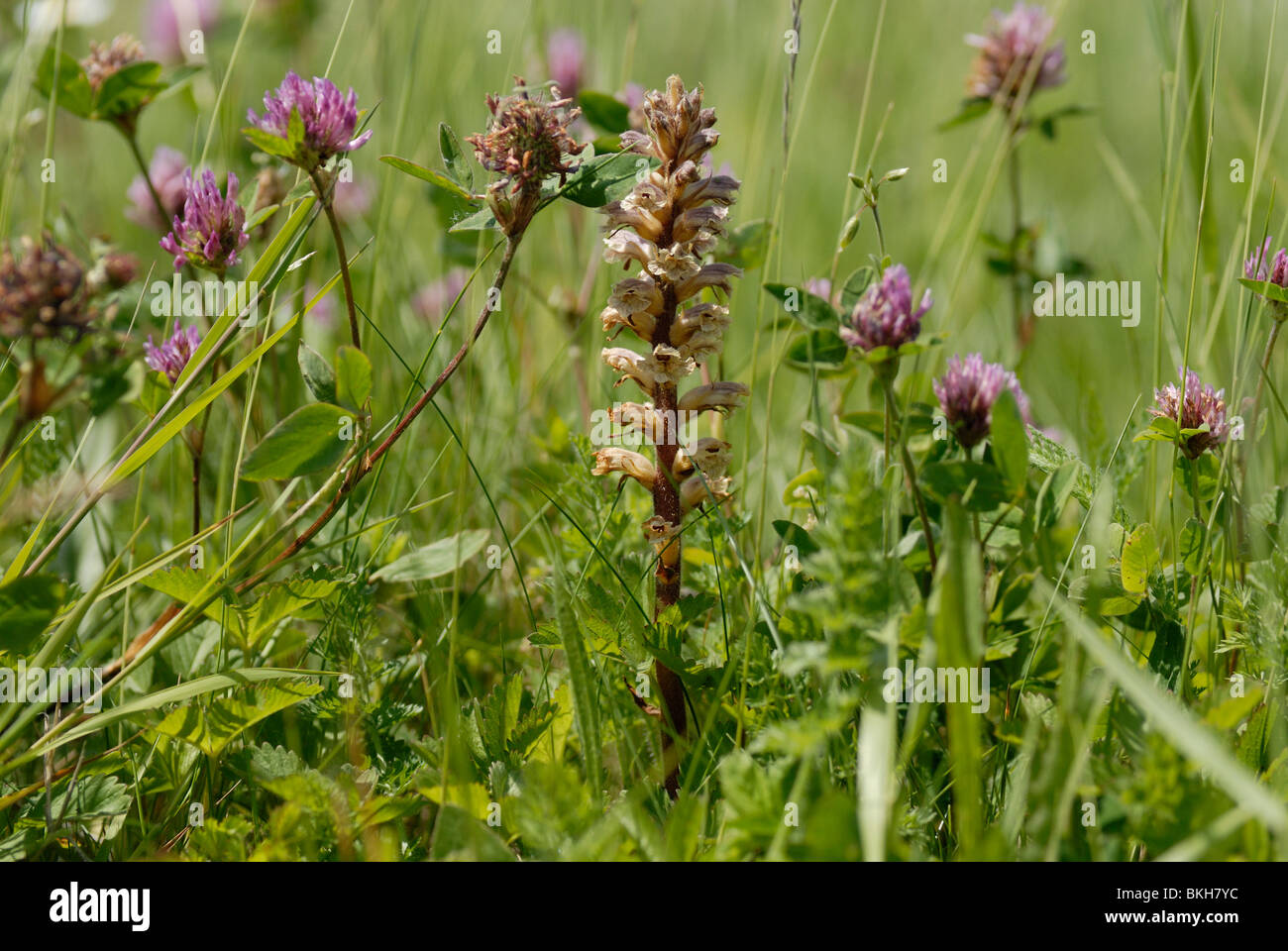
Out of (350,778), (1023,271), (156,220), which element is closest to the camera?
(350,778)

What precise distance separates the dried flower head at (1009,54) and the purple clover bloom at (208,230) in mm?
1603

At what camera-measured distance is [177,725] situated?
1195 mm

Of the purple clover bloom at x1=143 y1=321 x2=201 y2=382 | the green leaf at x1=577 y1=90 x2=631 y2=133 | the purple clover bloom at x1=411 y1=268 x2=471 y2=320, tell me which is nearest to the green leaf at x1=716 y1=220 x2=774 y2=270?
the green leaf at x1=577 y1=90 x2=631 y2=133

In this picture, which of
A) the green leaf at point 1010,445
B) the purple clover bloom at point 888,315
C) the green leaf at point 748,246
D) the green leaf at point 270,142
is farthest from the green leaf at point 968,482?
the green leaf at point 270,142

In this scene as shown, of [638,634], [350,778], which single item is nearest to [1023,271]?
[638,634]

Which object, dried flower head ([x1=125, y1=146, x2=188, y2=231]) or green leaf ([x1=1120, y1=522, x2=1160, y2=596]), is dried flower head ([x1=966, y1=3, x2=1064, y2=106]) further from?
dried flower head ([x1=125, y1=146, x2=188, y2=231])

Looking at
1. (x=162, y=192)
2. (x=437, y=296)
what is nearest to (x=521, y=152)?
(x=162, y=192)

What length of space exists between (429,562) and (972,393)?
754mm

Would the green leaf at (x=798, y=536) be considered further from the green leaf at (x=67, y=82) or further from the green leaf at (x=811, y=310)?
the green leaf at (x=67, y=82)

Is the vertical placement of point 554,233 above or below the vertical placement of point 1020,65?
below

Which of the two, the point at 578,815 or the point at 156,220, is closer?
the point at 578,815

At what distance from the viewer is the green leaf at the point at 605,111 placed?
5.93 feet
